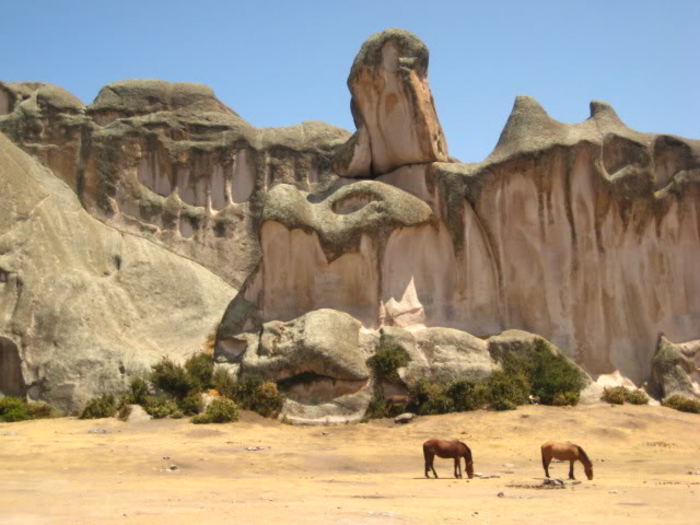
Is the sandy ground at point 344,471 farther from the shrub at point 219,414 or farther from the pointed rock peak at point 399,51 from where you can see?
the pointed rock peak at point 399,51

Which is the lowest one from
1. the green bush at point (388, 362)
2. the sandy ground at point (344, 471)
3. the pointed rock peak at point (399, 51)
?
the sandy ground at point (344, 471)

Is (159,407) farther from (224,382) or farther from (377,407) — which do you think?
(377,407)

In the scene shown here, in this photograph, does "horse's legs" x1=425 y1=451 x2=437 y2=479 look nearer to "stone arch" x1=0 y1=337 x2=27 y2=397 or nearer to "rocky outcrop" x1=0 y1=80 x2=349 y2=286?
"stone arch" x1=0 y1=337 x2=27 y2=397

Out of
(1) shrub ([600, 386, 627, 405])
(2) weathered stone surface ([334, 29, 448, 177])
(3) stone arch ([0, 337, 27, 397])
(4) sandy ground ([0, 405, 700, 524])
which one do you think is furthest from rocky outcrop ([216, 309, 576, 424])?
(3) stone arch ([0, 337, 27, 397])

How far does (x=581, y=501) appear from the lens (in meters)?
11.7

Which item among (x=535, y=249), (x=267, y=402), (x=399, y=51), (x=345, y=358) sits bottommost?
(x=267, y=402)

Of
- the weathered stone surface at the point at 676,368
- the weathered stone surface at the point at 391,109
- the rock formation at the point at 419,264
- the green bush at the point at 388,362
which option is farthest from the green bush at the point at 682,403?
the weathered stone surface at the point at 391,109

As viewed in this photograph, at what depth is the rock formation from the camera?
24.2m

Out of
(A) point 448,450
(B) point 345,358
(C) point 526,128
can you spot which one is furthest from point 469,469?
(C) point 526,128

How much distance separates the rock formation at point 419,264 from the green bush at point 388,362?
26cm

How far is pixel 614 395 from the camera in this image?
78.2 feet

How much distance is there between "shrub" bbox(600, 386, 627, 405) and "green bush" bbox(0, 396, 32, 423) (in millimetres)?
14930

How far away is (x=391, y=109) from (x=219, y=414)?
11507 millimetres

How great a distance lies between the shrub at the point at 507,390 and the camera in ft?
73.0
